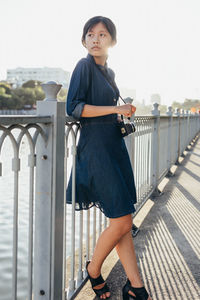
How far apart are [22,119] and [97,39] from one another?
3.01 ft

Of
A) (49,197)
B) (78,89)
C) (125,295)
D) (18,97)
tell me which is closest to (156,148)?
(125,295)

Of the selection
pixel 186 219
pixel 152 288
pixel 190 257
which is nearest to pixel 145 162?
pixel 186 219

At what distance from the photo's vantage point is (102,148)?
2.48 m

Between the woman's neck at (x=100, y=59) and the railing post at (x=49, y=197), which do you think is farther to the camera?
the woman's neck at (x=100, y=59)

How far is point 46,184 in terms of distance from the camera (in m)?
2.20

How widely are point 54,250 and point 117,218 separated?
1.59 feet

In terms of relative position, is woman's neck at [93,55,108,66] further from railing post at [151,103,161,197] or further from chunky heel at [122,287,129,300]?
railing post at [151,103,161,197]

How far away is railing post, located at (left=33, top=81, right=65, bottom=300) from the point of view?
2177 millimetres

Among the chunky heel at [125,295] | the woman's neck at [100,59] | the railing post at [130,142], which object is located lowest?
the chunky heel at [125,295]

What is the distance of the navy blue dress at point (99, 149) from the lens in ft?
8.05

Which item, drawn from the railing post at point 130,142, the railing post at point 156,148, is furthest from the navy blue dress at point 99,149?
the railing post at point 156,148

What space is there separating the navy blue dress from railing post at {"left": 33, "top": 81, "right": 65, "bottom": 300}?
0.26m

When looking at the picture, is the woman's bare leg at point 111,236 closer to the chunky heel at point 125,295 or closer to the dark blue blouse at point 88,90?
the chunky heel at point 125,295

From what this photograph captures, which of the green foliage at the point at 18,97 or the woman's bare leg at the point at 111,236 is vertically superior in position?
the green foliage at the point at 18,97
